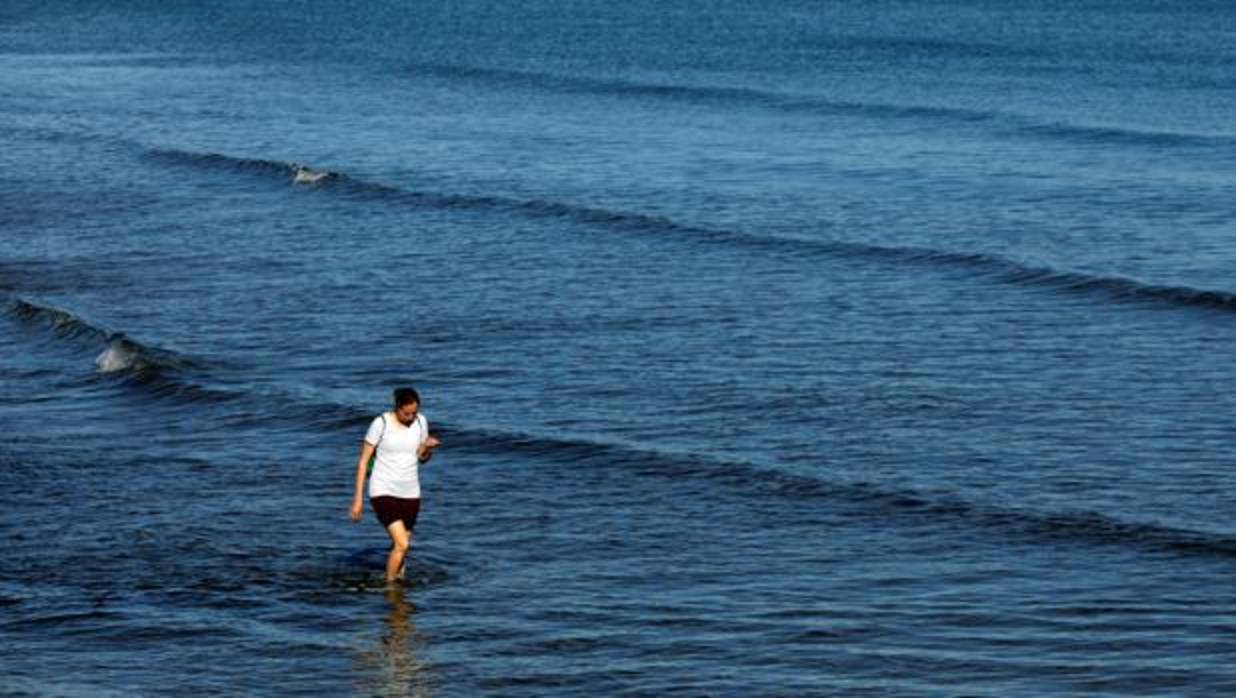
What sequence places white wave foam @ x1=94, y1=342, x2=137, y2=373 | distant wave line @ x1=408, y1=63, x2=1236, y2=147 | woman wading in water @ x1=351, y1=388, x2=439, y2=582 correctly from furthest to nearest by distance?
distant wave line @ x1=408, y1=63, x2=1236, y2=147 < white wave foam @ x1=94, y1=342, x2=137, y2=373 < woman wading in water @ x1=351, y1=388, x2=439, y2=582

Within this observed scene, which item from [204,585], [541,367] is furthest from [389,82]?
[204,585]

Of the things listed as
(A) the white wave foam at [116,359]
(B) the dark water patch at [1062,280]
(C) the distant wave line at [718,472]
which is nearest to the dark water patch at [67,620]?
(C) the distant wave line at [718,472]

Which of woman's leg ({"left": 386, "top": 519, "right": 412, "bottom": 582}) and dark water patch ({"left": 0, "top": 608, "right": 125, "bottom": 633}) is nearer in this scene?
dark water patch ({"left": 0, "top": 608, "right": 125, "bottom": 633})

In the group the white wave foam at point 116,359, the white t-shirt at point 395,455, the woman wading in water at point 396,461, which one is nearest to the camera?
the woman wading in water at point 396,461

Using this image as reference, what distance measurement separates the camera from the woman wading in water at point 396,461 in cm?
1878

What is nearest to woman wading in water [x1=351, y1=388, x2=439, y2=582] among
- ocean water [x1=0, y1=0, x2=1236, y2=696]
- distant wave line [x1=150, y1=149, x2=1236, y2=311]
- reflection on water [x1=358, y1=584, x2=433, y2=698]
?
reflection on water [x1=358, y1=584, x2=433, y2=698]

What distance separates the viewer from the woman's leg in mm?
19391

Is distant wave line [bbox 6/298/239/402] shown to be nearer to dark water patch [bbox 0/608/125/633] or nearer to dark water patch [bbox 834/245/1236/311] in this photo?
dark water patch [bbox 0/608/125/633]

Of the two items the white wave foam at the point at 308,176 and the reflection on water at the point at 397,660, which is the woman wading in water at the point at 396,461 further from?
the white wave foam at the point at 308,176

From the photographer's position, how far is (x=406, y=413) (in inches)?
738

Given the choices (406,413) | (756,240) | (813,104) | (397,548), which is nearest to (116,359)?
(397,548)

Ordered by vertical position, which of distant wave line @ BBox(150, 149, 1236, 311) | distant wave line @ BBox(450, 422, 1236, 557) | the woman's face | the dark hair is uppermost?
distant wave line @ BBox(150, 149, 1236, 311)

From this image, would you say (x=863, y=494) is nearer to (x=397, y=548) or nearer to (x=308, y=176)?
(x=397, y=548)

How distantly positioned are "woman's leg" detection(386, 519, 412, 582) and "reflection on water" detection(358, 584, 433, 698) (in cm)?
41
